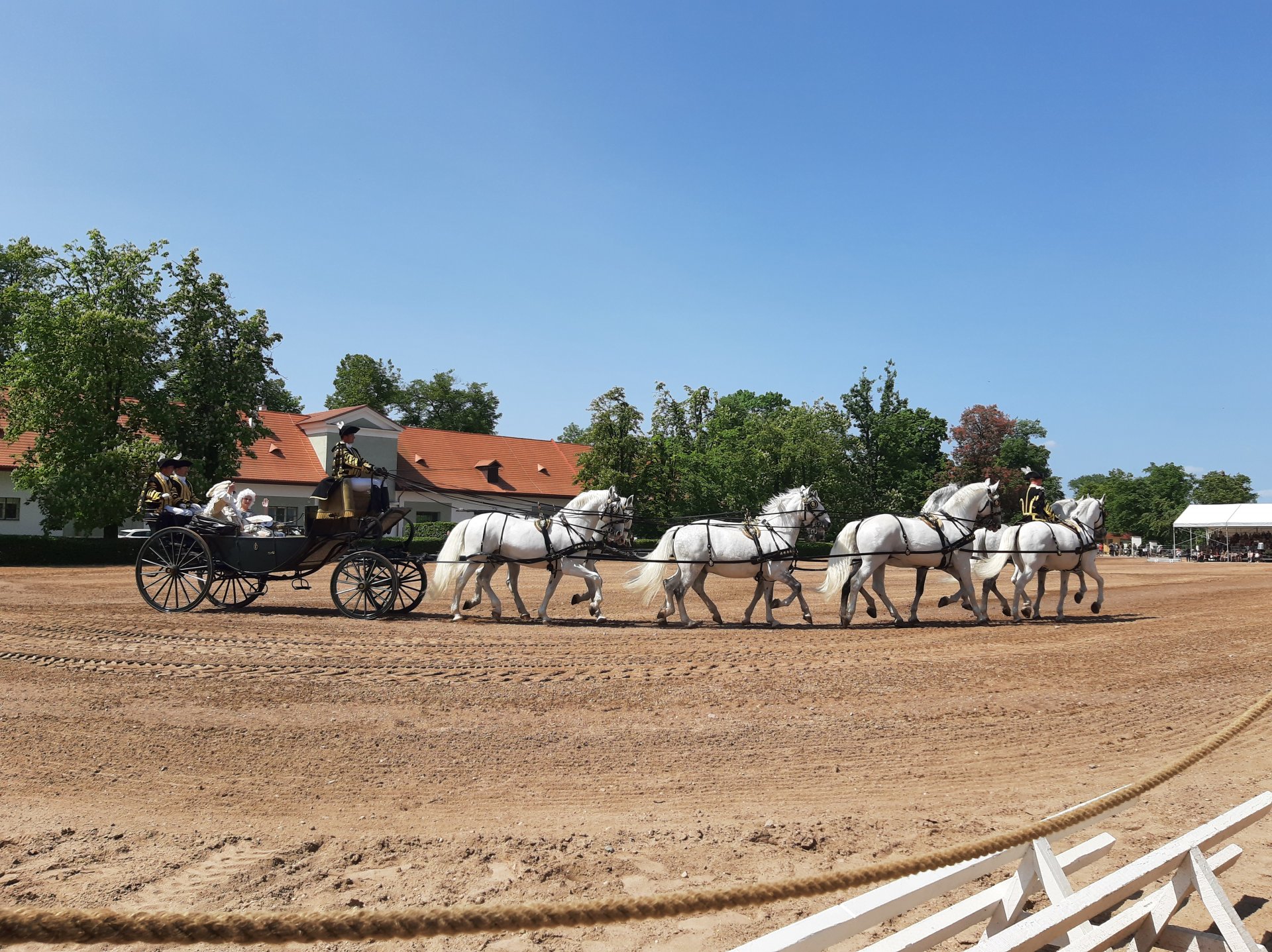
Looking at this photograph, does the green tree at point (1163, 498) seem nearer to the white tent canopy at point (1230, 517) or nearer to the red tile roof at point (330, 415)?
the white tent canopy at point (1230, 517)

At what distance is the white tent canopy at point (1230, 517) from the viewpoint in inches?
1923

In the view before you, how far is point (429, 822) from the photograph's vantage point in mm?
5020

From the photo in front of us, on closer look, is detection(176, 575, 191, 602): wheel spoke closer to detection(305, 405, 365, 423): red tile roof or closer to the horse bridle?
the horse bridle

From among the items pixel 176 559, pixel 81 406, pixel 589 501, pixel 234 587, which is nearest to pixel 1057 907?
pixel 589 501

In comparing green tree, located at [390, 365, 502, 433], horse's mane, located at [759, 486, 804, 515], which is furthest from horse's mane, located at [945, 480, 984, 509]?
green tree, located at [390, 365, 502, 433]

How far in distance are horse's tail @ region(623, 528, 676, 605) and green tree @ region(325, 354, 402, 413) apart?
57.7 m

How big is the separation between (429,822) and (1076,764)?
14.2ft

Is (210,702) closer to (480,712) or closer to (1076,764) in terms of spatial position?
(480,712)

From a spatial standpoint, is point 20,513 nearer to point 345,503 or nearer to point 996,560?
point 345,503

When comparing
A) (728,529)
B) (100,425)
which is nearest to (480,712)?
(728,529)

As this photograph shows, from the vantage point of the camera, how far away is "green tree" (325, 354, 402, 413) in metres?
68.8

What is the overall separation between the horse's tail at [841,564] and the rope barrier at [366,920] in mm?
12892

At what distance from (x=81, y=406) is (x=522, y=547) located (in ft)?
78.2

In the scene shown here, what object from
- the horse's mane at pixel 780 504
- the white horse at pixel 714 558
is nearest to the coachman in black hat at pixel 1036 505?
the horse's mane at pixel 780 504
